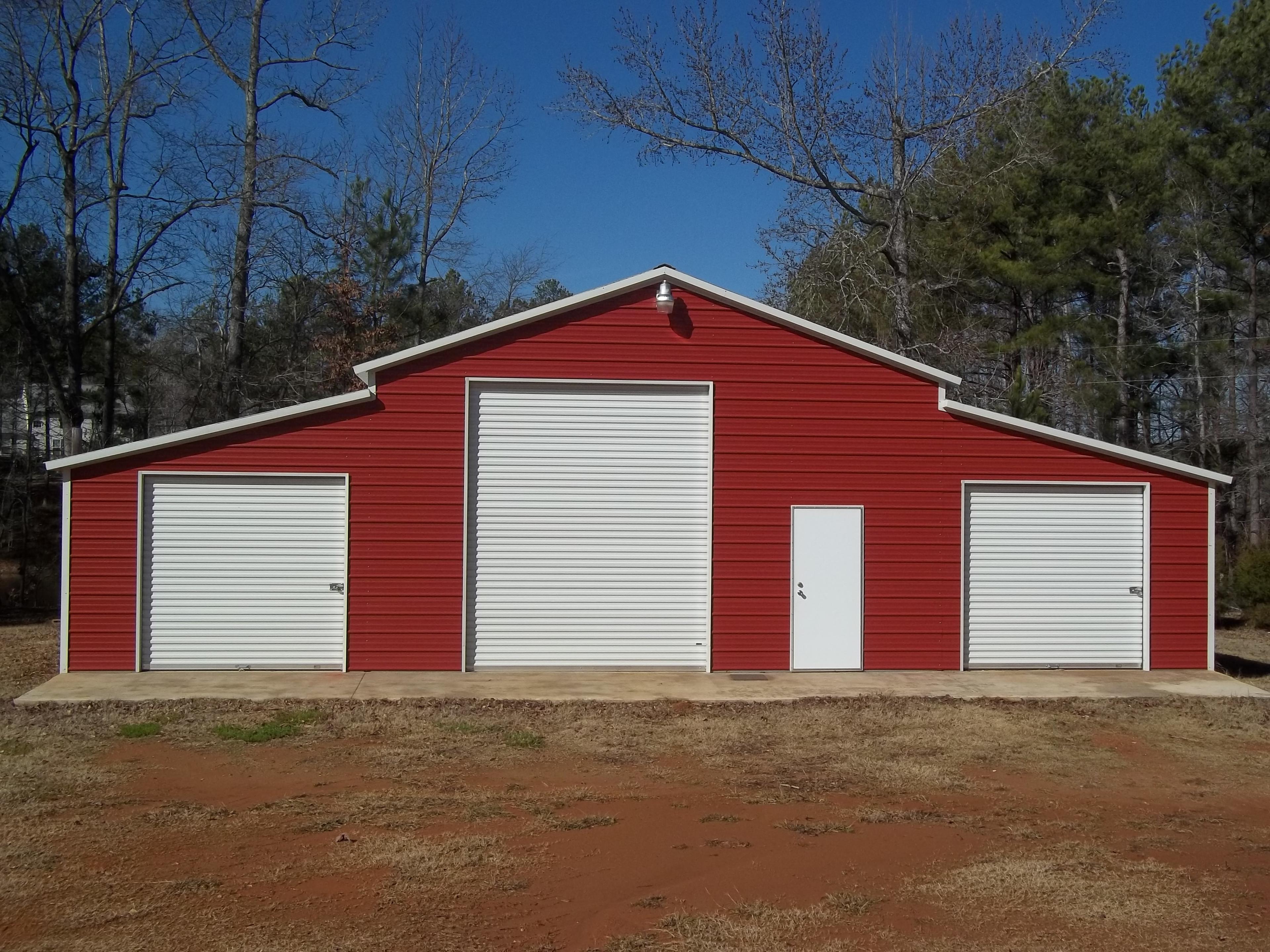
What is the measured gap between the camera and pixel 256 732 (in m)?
9.60

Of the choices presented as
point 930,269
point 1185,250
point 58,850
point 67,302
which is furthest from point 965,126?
point 58,850

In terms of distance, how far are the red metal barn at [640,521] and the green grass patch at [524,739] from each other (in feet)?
9.64

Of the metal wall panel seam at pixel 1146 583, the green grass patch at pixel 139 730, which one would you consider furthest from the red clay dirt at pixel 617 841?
the metal wall panel seam at pixel 1146 583

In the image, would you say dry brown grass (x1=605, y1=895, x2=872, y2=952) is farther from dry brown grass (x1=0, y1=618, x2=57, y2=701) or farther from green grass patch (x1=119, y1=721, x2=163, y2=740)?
dry brown grass (x1=0, y1=618, x2=57, y2=701)

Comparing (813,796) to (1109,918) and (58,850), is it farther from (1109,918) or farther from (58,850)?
(58,850)

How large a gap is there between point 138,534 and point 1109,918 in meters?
10.2

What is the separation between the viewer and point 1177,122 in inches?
952

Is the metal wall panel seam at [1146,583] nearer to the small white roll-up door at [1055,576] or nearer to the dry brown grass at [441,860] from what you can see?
the small white roll-up door at [1055,576]

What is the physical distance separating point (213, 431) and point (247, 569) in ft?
5.08

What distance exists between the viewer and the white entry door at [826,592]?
42.2 ft

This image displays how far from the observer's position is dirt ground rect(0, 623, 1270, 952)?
5391mm

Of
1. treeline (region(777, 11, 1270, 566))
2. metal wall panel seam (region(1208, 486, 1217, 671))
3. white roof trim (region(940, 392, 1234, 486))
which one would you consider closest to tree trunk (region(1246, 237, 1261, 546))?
treeline (region(777, 11, 1270, 566))

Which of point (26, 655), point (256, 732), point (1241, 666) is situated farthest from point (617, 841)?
point (1241, 666)

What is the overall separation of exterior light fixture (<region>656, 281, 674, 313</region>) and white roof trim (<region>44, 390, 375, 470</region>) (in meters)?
3.31
